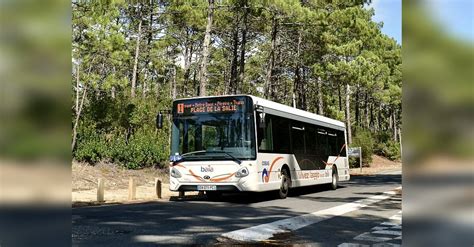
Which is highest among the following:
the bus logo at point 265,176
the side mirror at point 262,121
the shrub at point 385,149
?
the side mirror at point 262,121

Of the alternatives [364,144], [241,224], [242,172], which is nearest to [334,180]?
[242,172]

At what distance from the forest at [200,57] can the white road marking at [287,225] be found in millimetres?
3275

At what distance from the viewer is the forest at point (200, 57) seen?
21.2 metres

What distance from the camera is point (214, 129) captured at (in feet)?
42.9

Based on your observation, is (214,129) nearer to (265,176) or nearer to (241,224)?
(265,176)

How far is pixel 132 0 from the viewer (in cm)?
3341

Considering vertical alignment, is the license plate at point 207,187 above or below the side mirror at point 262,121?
below

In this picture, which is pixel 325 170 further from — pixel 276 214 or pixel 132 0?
pixel 132 0

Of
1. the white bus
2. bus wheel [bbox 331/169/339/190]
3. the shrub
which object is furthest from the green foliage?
the white bus

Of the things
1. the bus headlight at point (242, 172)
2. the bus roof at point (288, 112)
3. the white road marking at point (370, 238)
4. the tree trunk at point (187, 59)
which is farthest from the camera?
the tree trunk at point (187, 59)

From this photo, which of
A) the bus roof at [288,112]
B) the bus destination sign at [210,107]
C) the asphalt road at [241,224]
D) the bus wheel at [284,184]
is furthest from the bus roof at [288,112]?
the asphalt road at [241,224]

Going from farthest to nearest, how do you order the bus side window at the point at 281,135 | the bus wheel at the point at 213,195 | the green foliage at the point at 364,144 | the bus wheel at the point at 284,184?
the green foliage at the point at 364,144 → the bus wheel at the point at 213,195 → the bus wheel at the point at 284,184 → the bus side window at the point at 281,135

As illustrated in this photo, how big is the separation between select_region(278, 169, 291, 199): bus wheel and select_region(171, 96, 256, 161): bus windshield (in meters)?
2.26

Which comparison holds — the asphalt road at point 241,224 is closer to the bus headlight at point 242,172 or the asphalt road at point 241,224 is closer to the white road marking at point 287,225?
the white road marking at point 287,225
